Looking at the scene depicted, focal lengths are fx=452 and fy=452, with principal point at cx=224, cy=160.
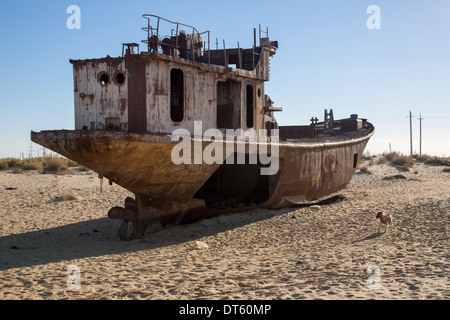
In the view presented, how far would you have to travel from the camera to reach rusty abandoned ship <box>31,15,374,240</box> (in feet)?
27.1

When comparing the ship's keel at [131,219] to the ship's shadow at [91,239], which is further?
the ship's keel at [131,219]

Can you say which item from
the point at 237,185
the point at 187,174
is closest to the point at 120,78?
the point at 187,174

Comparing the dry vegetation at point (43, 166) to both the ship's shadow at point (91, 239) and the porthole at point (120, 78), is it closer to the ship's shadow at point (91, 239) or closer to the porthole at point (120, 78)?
the ship's shadow at point (91, 239)

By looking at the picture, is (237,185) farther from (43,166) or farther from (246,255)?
(43,166)

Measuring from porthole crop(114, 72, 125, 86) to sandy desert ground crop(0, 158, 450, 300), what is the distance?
10.2ft

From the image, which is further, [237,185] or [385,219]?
[237,185]

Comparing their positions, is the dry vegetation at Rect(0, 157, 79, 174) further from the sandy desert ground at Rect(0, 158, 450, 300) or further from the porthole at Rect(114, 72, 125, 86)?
the porthole at Rect(114, 72, 125, 86)

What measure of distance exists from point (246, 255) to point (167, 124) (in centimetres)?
290

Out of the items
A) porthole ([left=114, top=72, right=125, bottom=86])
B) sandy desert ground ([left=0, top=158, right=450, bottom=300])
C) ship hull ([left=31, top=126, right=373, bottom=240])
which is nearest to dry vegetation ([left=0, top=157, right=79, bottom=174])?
sandy desert ground ([left=0, top=158, right=450, bottom=300])

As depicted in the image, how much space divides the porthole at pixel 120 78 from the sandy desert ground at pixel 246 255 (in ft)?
10.2

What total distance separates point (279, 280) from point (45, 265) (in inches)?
146

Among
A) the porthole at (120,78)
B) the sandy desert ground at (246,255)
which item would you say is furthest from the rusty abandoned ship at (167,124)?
the sandy desert ground at (246,255)

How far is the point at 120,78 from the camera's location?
332 inches

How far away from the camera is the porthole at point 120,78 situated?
839cm
